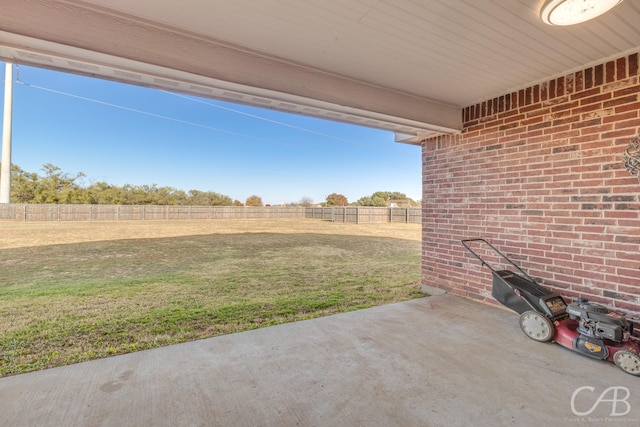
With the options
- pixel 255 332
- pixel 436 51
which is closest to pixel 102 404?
pixel 255 332

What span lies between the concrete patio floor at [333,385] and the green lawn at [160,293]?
0.49m

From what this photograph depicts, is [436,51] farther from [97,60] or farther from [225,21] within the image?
[97,60]

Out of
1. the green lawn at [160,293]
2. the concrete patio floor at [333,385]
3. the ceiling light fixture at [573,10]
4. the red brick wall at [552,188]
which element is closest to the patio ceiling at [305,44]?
the ceiling light fixture at [573,10]

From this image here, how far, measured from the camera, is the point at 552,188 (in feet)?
9.18

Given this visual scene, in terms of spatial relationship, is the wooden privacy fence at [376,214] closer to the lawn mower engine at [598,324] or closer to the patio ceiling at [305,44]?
the patio ceiling at [305,44]

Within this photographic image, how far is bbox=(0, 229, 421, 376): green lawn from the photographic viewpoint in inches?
101

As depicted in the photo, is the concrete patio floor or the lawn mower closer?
the concrete patio floor

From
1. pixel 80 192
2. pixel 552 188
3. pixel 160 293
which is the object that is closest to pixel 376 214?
pixel 160 293

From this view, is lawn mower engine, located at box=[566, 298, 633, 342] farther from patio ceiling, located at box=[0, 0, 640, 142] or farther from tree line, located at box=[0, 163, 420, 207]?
tree line, located at box=[0, 163, 420, 207]

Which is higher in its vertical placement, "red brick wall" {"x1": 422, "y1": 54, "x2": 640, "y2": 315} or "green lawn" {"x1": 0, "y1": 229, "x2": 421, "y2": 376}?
"red brick wall" {"x1": 422, "y1": 54, "x2": 640, "y2": 315}

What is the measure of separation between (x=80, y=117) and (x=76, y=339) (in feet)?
99.3

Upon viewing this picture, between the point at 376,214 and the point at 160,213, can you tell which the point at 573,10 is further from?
the point at 160,213

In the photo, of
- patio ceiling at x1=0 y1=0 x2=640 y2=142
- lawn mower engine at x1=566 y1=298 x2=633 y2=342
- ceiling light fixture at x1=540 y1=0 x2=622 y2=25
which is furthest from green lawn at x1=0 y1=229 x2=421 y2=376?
ceiling light fixture at x1=540 y1=0 x2=622 y2=25

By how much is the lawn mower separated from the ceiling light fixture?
1979 mm
